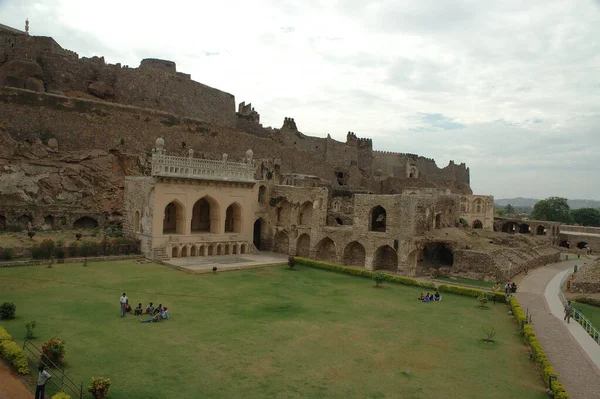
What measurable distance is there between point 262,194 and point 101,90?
554 inches

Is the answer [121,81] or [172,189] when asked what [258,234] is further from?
[121,81]

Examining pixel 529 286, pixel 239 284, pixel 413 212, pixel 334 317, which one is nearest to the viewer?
pixel 334 317

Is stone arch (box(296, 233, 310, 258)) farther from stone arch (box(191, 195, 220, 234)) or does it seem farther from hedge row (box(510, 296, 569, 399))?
hedge row (box(510, 296, 569, 399))

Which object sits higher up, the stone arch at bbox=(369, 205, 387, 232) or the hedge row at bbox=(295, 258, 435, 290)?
the stone arch at bbox=(369, 205, 387, 232)

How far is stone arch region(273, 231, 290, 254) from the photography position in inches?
1233

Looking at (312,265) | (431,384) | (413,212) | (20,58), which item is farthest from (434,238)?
(20,58)

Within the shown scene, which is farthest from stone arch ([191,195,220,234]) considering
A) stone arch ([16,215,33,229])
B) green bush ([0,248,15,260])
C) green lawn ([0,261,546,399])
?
green bush ([0,248,15,260])

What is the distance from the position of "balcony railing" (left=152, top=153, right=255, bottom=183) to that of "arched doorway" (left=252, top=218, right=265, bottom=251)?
3.67 meters

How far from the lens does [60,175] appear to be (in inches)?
1099

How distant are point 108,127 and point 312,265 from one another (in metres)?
16.1

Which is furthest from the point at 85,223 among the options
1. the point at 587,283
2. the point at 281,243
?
the point at 587,283

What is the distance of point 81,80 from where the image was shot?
34094mm

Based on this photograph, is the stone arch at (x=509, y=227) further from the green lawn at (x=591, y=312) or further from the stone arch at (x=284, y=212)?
the green lawn at (x=591, y=312)

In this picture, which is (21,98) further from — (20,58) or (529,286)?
(529,286)
